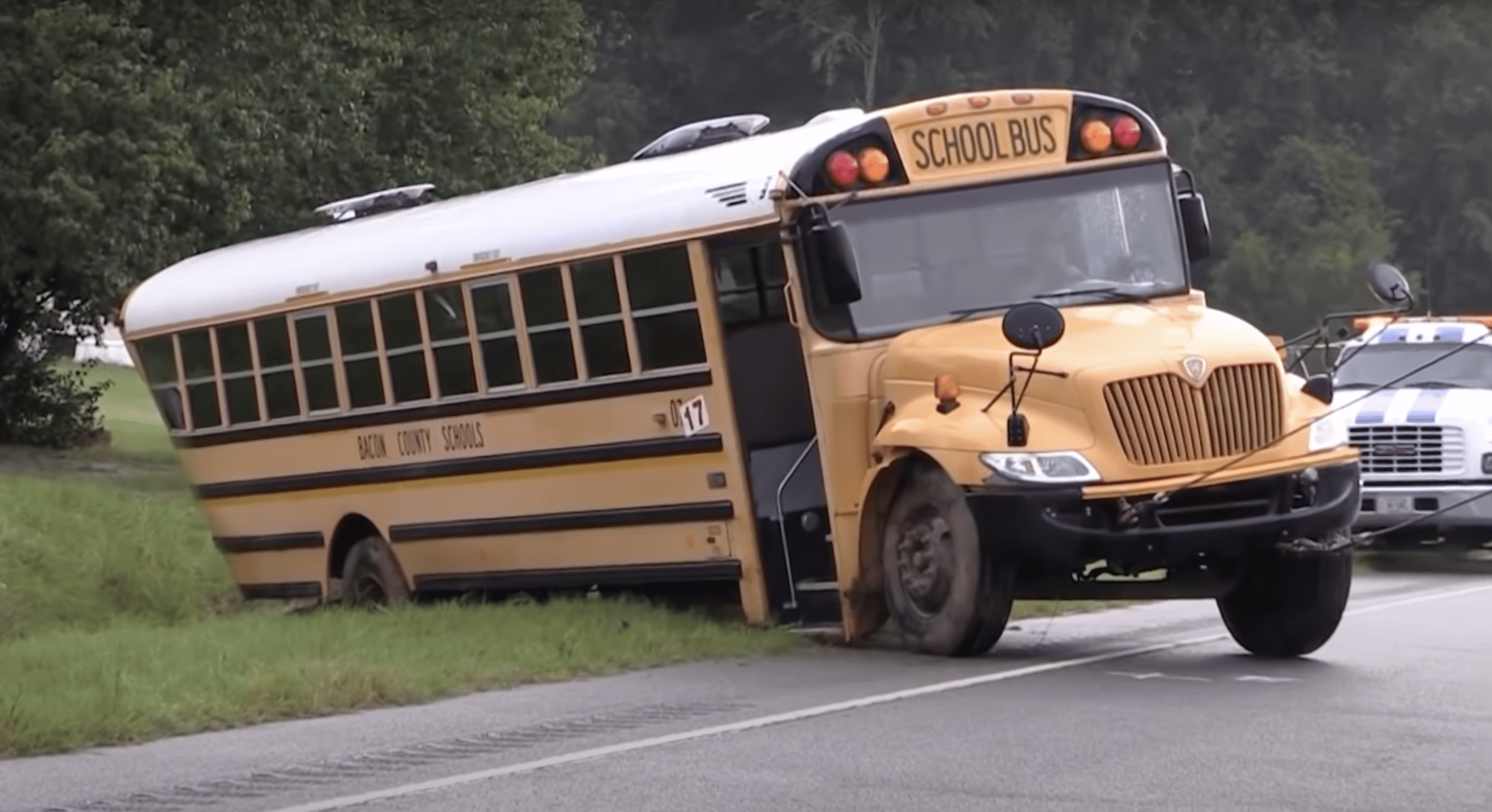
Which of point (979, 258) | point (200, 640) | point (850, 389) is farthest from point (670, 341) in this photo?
point (200, 640)

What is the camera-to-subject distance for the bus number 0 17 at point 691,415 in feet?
43.0

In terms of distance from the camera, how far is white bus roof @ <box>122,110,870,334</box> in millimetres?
12914

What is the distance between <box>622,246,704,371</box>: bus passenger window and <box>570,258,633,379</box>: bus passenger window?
0.15 metres

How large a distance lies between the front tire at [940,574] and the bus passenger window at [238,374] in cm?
593

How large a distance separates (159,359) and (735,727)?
9.26 meters

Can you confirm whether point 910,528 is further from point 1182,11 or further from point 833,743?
point 1182,11

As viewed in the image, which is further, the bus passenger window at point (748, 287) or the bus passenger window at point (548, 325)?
the bus passenger window at point (548, 325)

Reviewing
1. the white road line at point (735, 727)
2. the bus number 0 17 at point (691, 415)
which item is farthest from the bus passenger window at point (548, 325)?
the white road line at point (735, 727)

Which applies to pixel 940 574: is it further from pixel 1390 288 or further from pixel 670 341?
pixel 1390 288

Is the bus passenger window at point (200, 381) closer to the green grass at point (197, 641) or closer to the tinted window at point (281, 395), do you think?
the tinted window at point (281, 395)

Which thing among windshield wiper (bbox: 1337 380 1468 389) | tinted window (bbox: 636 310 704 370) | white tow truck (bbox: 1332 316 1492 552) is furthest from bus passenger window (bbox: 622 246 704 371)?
windshield wiper (bbox: 1337 380 1468 389)

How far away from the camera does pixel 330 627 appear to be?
12.8 m

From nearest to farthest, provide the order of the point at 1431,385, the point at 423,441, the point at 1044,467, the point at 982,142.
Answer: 1. the point at 1044,467
2. the point at 982,142
3. the point at 423,441
4. the point at 1431,385

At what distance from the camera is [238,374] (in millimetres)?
17062
